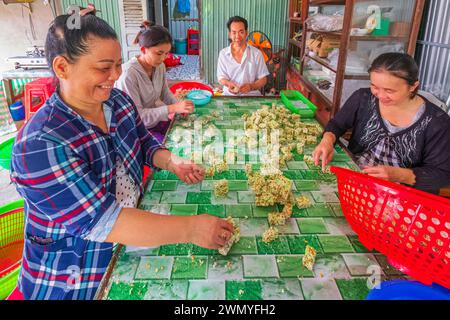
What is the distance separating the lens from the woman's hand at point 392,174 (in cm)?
143

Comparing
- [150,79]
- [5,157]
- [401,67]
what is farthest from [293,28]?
[5,157]

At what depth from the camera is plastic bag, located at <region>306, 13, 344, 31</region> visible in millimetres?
3100

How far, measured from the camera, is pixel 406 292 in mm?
847

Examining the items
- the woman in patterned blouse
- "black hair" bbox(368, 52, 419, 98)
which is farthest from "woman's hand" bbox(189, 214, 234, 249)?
"black hair" bbox(368, 52, 419, 98)

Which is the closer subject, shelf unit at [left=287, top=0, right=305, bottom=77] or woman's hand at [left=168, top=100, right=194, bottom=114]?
woman's hand at [left=168, top=100, right=194, bottom=114]

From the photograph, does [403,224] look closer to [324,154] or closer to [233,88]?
[324,154]

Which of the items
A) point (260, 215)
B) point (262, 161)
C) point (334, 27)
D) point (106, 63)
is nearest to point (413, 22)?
point (334, 27)

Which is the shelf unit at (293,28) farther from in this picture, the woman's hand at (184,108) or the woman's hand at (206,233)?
the woman's hand at (206,233)

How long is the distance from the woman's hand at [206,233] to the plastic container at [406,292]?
467 mm

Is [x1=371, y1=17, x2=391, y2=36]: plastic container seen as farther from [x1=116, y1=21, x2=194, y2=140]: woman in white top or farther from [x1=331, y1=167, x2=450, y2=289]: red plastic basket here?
[x1=331, y1=167, x2=450, y2=289]: red plastic basket

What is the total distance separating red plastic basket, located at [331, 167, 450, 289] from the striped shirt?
0.82 metres

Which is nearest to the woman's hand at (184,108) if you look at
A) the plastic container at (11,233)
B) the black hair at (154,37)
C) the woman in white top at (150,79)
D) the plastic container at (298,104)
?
the woman in white top at (150,79)
